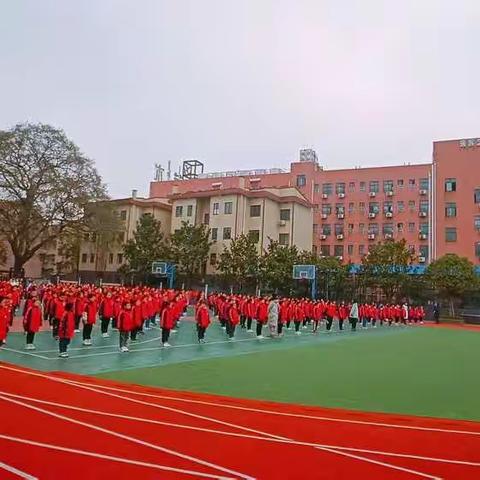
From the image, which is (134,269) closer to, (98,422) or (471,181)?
(471,181)

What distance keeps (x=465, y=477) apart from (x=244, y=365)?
6.70 meters

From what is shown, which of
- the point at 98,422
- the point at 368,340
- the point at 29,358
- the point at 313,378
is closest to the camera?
the point at 98,422

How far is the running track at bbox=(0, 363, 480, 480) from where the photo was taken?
4633mm

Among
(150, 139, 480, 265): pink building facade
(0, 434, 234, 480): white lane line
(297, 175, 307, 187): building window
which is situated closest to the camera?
(0, 434, 234, 480): white lane line

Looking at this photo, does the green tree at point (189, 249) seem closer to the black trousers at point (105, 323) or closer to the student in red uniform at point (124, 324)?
the black trousers at point (105, 323)

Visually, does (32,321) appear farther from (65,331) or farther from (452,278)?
(452,278)

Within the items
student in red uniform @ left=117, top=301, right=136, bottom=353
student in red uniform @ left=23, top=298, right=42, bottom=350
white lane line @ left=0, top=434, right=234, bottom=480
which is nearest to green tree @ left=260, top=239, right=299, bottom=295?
student in red uniform @ left=117, top=301, right=136, bottom=353

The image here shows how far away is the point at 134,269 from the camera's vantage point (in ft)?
133

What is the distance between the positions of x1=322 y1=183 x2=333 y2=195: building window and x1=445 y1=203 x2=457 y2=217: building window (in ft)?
36.4

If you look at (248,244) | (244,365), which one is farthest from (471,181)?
(244,365)

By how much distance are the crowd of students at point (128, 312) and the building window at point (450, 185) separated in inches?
1001

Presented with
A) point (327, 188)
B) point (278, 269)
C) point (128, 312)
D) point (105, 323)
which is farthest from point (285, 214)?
point (128, 312)

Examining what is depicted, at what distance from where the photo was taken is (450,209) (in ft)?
152

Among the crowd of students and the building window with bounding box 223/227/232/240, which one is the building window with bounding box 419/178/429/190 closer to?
the building window with bounding box 223/227/232/240
